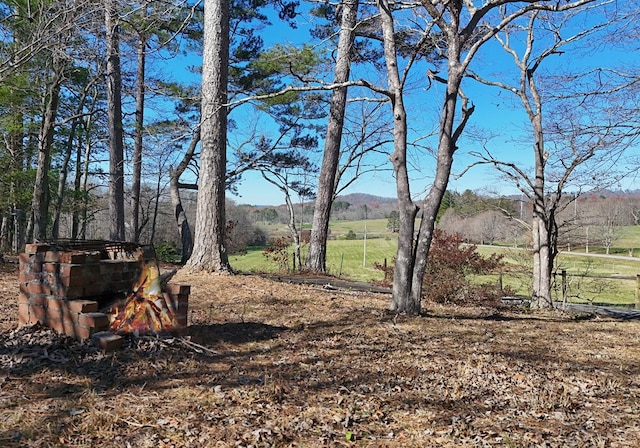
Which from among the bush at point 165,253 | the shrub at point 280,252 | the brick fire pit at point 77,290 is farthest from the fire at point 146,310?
the bush at point 165,253

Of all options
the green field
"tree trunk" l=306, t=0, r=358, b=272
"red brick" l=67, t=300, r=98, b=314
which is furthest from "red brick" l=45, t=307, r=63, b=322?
the green field

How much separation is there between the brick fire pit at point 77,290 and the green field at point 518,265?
8665 mm

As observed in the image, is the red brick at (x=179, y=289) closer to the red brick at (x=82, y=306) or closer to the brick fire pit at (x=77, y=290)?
the brick fire pit at (x=77, y=290)

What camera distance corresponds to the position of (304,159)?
14.3m

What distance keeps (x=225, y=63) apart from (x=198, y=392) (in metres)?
5.69

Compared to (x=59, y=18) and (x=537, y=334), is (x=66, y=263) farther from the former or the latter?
(x=59, y=18)

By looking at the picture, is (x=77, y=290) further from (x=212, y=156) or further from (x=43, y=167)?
(x=43, y=167)

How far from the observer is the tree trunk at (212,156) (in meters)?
6.65

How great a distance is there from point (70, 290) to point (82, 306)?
17cm

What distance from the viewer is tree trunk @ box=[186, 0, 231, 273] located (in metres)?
6.65

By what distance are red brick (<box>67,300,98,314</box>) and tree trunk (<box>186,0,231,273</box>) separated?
3442 millimetres

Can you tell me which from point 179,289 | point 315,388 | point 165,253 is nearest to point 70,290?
point 179,289

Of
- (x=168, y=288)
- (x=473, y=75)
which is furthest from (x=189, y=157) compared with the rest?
(x=168, y=288)

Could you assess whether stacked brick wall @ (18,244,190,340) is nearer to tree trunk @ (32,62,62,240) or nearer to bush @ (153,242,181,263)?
tree trunk @ (32,62,62,240)
